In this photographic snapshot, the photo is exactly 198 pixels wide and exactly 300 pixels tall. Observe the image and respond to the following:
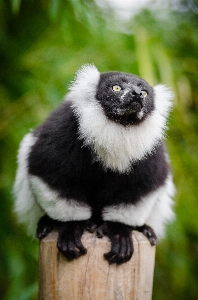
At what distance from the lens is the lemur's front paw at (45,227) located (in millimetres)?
2648

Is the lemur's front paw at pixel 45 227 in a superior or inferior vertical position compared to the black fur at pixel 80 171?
inferior

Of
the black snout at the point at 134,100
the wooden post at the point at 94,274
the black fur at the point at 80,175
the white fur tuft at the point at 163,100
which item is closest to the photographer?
the wooden post at the point at 94,274

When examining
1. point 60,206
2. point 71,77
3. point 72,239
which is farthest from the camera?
point 71,77

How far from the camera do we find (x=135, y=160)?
2551 millimetres

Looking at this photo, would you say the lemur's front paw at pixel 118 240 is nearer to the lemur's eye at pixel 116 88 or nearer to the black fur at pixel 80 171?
the black fur at pixel 80 171

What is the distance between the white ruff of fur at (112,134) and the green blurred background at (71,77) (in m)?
1.34

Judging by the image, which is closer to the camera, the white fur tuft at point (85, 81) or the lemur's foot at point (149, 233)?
the lemur's foot at point (149, 233)

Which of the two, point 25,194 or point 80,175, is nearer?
point 80,175

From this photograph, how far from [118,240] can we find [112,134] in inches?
20.8

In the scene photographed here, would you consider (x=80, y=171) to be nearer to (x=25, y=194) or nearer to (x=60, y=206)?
(x=60, y=206)

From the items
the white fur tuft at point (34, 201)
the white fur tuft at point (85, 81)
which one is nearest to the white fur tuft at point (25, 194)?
the white fur tuft at point (34, 201)

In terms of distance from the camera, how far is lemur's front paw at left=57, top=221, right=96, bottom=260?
2.30m

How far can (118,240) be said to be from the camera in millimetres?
2461

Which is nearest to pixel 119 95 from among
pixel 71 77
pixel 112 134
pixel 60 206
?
pixel 112 134
